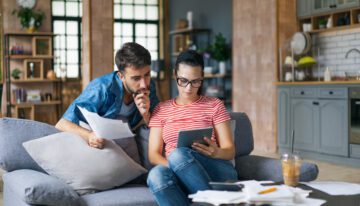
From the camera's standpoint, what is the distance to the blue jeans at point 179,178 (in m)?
2.45

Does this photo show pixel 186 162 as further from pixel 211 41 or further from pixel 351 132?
pixel 211 41

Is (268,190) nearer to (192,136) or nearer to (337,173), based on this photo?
(192,136)

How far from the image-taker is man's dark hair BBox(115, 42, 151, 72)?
2934 millimetres

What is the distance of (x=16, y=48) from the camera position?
962 centimetres

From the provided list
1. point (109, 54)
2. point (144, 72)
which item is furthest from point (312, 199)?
point (109, 54)

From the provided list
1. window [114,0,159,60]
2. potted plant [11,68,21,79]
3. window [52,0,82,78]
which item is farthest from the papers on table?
window [114,0,159,60]

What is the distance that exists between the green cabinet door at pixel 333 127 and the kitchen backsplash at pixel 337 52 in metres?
0.61

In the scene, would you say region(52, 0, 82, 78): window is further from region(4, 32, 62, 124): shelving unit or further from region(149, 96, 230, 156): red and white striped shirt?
region(149, 96, 230, 156): red and white striped shirt

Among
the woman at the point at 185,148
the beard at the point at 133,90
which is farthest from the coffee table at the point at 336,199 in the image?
the beard at the point at 133,90

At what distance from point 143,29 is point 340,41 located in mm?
5291

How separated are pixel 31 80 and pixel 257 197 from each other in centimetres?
826

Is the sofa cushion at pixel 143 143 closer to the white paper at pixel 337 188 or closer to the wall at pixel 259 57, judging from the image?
the white paper at pixel 337 188

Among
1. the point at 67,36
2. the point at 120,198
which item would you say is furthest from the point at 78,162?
the point at 67,36

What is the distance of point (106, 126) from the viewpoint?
2.84 m
